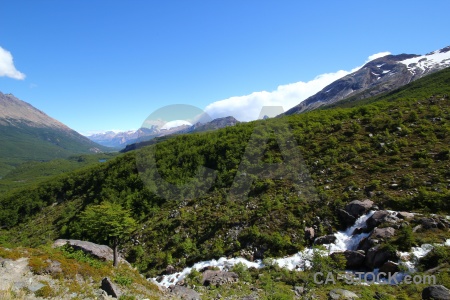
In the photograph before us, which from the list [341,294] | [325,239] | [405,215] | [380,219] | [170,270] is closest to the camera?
[341,294]

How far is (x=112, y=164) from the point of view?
137 feet

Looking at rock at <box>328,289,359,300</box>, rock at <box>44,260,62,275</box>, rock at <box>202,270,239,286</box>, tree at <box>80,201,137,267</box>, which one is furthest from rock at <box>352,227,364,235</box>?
rock at <box>44,260,62,275</box>

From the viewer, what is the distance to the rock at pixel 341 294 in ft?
40.7

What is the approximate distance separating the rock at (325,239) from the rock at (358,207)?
106 inches

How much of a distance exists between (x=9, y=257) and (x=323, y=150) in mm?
28554

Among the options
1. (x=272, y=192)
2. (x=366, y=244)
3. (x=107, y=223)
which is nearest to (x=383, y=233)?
(x=366, y=244)

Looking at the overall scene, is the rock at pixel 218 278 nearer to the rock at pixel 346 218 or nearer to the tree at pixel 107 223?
the tree at pixel 107 223

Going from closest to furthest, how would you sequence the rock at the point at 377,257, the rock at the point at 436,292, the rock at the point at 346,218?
the rock at the point at 436,292, the rock at the point at 377,257, the rock at the point at 346,218

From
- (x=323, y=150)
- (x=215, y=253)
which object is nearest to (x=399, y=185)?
(x=323, y=150)

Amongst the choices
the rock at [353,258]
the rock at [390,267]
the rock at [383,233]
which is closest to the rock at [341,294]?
the rock at [353,258]

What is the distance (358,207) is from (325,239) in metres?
3.79

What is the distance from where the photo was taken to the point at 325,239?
17.7 m

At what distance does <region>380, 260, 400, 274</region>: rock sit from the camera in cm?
1362

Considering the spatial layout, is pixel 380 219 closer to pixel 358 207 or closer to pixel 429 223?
pixel 358 207
